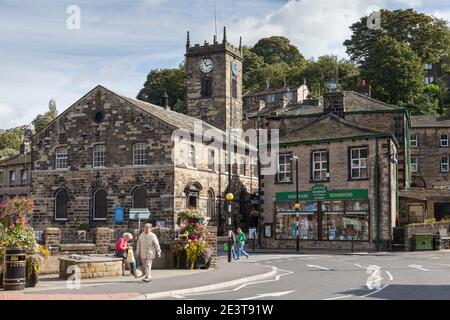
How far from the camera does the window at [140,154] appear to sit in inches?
1799

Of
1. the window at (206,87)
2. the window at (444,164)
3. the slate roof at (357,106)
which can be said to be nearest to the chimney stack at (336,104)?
the slate roof at (357,106)

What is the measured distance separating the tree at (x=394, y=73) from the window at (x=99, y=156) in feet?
137

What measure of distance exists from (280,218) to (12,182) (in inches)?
1411

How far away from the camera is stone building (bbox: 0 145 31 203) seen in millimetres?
64125

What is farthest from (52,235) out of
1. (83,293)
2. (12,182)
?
(12,182)

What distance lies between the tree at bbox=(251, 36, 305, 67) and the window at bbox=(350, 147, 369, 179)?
7692 cm

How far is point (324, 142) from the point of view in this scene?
4066 centimetres

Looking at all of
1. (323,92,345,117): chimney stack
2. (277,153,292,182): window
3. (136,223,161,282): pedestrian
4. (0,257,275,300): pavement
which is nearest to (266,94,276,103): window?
(323,92,345,117): chimney stack

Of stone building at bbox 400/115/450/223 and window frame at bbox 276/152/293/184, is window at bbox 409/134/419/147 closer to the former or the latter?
stone building at bbox 400/115/450/223

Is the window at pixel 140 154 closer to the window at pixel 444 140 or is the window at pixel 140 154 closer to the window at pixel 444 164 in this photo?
the window at pixel 444 140

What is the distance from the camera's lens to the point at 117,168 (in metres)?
46.5

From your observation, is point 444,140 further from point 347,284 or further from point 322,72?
point 347,284

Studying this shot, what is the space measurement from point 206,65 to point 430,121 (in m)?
24.9
